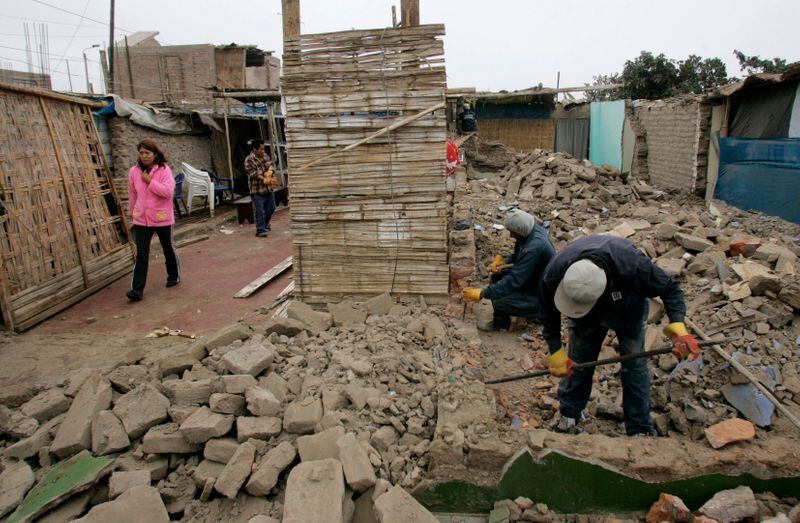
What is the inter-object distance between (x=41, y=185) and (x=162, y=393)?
3.08 metres

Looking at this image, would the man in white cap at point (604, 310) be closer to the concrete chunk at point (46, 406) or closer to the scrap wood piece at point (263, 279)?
the concrete chunk at point (46, 406)

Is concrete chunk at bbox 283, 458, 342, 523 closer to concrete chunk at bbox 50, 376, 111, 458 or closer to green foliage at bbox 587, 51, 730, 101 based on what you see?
concrete chunk at bbox 50, 376, 111, 458

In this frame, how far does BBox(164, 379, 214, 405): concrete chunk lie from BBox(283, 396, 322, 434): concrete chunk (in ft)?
1.83

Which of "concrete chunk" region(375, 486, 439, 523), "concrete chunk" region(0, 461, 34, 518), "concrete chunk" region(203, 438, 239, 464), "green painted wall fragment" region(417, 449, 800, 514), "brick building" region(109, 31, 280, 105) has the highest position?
"brick building" region(109, 31, 280, 105)

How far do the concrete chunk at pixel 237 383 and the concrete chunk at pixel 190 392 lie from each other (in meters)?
0.13

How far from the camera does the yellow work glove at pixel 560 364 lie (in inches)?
133

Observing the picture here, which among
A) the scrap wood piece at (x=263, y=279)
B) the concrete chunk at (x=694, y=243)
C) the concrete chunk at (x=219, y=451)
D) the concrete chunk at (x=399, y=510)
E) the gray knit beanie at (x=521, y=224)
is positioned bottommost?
the concrete chunk at (x=399, y=510)

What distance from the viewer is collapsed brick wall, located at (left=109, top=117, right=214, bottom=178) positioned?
9.52m

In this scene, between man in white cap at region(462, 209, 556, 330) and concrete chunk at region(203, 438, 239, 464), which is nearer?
concrete chunk at region(203, 438, 239, 464)

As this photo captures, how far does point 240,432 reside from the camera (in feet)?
9.39

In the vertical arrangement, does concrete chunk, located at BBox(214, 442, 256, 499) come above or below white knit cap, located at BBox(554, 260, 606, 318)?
below

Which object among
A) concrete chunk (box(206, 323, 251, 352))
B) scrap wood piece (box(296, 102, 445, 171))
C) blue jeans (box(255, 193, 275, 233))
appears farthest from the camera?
blue jeans (box(255, 193, 275, 233))

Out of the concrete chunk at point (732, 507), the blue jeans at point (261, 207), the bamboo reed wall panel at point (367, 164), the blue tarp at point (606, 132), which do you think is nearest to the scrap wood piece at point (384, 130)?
the bamboo reed wall panel at point (367, 164)

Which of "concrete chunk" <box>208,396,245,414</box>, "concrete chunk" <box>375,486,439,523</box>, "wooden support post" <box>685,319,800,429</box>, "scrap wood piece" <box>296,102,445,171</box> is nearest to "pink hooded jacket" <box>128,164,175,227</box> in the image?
"scrap wood piece" <box>296,102,445,171</box>
